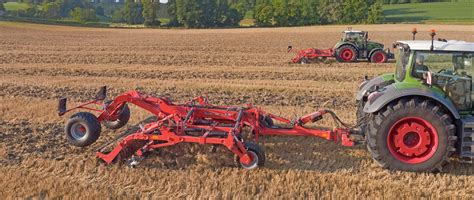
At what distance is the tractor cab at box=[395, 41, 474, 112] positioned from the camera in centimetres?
559

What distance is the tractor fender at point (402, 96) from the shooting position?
17.5ft

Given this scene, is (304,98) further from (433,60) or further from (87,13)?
(87,13)

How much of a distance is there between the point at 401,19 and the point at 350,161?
7542cm

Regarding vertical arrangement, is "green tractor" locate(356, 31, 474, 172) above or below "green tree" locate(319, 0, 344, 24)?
below

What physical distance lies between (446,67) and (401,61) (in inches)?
22.6

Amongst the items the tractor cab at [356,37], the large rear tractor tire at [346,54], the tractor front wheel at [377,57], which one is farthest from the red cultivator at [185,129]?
the tractor cab at [356,37]

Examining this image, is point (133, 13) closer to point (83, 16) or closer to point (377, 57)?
point (83, 16)

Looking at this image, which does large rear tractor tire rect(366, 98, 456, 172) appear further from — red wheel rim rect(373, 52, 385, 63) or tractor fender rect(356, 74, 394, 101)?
red wheel rim rect(373, 52, 385, 63)

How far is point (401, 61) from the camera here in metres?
6.18

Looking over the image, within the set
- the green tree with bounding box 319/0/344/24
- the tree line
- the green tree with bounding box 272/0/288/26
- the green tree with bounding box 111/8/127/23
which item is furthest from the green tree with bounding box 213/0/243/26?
the green tree with bounding box 111/8/127/23

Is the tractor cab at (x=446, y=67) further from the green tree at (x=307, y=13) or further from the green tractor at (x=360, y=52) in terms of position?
the green tree at (x=307, y=13)

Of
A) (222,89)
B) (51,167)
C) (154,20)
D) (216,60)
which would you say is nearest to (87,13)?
(154,20)

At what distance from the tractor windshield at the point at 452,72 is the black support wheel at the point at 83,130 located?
434 cm

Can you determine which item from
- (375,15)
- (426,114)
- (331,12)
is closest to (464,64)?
(426,114)
